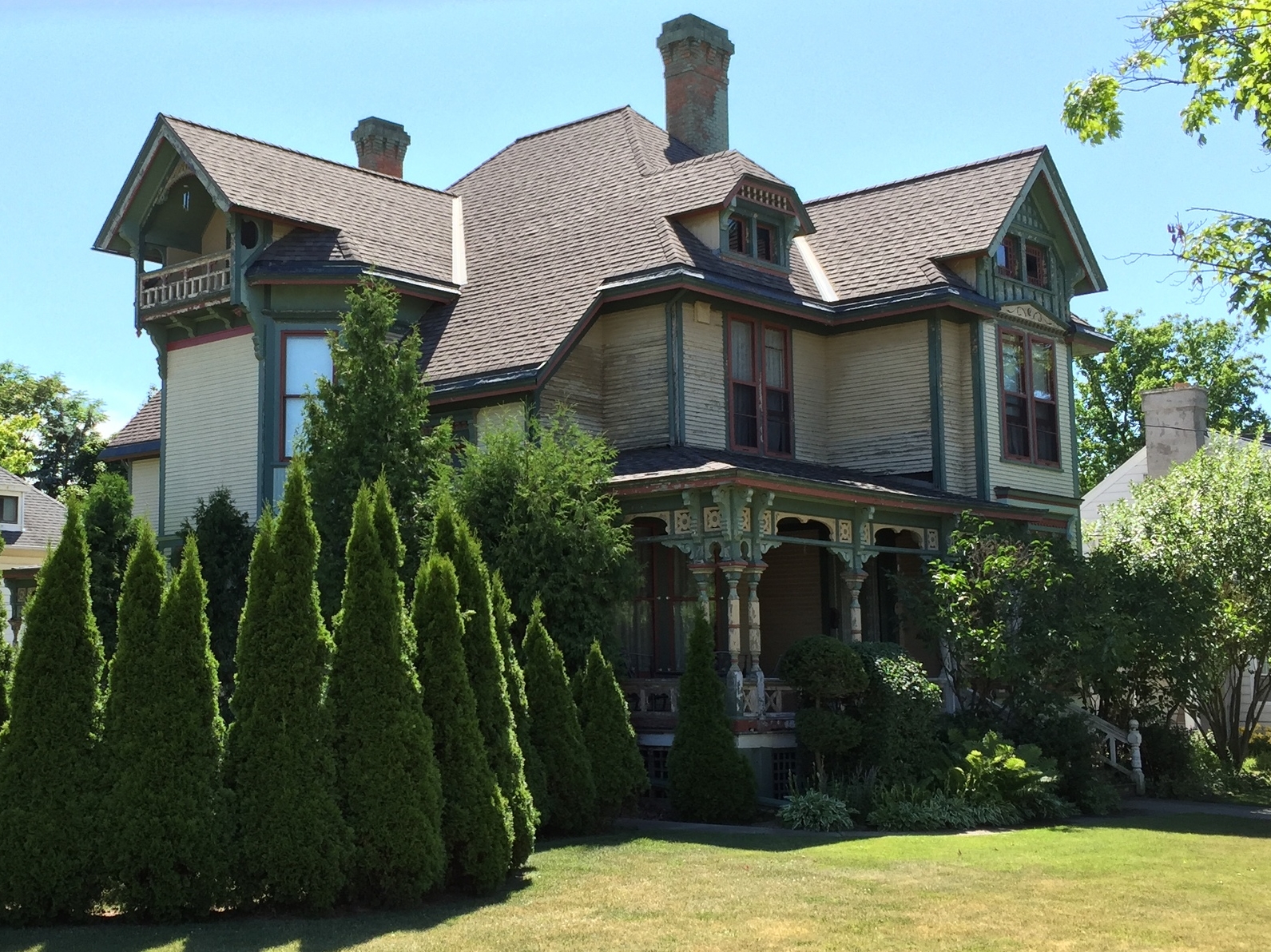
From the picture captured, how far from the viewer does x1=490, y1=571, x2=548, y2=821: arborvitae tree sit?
13.5 metres

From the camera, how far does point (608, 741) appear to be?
15.4m

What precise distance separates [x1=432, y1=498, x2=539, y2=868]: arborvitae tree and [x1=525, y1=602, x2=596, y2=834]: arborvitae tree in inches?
60.2

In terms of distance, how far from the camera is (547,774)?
47.5 feet

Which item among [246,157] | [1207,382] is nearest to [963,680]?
[246,157]

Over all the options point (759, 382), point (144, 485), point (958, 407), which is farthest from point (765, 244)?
point (144, 485)

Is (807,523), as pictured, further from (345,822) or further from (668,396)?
(345,822)

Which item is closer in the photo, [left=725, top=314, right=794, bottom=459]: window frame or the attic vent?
[left=725, top=314, right=794, bottom=459]: window frame

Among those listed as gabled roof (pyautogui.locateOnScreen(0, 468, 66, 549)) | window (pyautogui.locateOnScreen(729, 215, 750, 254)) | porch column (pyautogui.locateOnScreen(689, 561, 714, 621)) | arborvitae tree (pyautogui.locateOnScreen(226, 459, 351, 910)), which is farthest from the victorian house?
gabled roof (pyautogui.locateOnScreen(0, 468, 66, 549))

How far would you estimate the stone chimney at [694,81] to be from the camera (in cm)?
2689

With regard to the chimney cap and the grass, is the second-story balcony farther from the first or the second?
the grass

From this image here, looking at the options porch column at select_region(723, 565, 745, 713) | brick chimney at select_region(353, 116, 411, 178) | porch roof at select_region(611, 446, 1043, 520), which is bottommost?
porch column at select_region(723, 565, 745, 713)

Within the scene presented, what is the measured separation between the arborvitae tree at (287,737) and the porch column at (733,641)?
7.65 metres

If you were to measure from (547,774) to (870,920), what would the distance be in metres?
4.90

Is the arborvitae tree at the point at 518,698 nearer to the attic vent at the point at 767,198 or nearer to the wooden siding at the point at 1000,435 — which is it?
the attic vent at the point at 767,198
